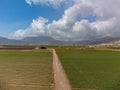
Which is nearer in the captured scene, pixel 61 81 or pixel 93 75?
pixel 61 81

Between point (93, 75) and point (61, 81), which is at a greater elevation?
point (61, 81)

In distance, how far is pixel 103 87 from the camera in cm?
1089

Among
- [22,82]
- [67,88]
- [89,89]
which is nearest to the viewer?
[67,88]

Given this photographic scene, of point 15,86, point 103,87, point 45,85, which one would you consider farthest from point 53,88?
point 103,87

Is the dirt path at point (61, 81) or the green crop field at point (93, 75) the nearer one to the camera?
the dirt path at point (61, 81)

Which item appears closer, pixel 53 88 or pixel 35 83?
pixel 53 88

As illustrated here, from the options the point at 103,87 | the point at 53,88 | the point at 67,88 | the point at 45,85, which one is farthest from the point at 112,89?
the point at 45,85

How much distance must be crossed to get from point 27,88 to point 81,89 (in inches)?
167

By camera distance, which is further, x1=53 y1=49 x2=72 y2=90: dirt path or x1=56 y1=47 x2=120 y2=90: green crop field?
x1=56 y1=47 x2=120 y2=90: green crop field

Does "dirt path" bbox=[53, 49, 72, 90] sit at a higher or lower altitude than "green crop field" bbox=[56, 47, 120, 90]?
higher

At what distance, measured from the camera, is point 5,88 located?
13977mm

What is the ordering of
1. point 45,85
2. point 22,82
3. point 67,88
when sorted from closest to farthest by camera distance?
point 67,88 < point 45,85 < point 22,82

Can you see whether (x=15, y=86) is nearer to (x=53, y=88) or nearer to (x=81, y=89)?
(x=53, y=88)

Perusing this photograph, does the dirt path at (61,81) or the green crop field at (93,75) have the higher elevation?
the dirt path at (61,81)
